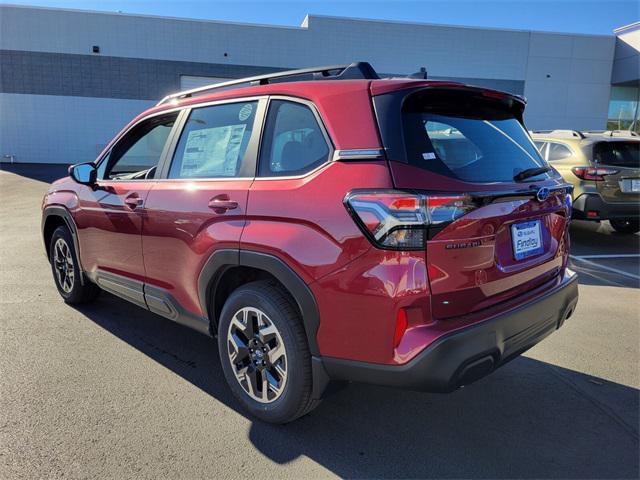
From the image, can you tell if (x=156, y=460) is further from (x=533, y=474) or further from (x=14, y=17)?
(x=14, y=17)

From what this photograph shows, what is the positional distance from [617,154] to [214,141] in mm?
6623

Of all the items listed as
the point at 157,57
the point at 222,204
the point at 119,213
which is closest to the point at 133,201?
the point at 119,213

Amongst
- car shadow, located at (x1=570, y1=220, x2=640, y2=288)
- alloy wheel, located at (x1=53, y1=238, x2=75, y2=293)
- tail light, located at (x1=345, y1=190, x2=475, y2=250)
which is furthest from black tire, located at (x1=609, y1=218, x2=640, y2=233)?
alloy wheel, located at (x1=53, y1=238, x2=75, y2=293)

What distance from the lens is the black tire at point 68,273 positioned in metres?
4.46

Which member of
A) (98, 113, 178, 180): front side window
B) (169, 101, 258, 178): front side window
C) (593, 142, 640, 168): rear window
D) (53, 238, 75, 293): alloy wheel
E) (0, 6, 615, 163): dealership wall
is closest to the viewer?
(169, 101, 258, 178): front side window

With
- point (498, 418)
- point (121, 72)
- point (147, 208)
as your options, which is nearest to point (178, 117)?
point (147, 208)

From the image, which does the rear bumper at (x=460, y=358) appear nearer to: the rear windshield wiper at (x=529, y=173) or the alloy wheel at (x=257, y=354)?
the alloy wheel at (x=257, y=354)

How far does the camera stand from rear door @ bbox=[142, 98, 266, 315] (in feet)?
8.95

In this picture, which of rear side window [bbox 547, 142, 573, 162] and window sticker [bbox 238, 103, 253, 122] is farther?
rear side window [bbox 547, 142, 573, 162]

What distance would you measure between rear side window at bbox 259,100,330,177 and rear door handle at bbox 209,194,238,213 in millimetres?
244

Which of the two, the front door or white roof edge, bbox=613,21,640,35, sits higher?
white roof edge, bbox=613,21,640,35

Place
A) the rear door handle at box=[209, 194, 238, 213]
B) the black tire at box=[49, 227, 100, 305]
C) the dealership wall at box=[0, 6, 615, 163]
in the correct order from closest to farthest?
the rear door handle at box=[209, 194, 238, 213], the black tire at box=[49, 227, 100, 305], the dealership wall at box=[0, 6, 615, 163]

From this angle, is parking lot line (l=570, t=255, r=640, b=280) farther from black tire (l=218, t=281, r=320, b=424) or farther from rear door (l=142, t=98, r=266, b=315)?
rear door (l=142, t=98, r=266, b=315)

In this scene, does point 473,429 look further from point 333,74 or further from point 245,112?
point 245,112
